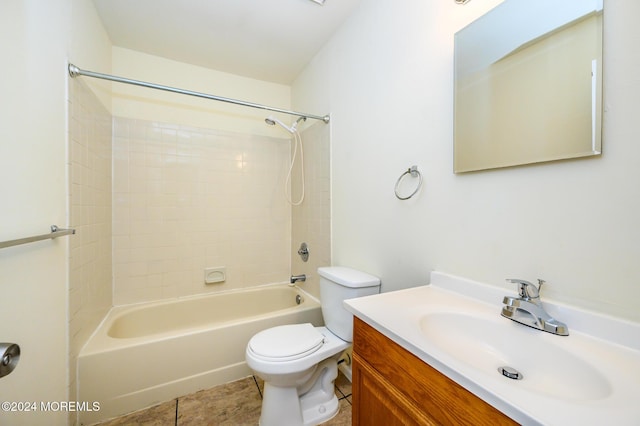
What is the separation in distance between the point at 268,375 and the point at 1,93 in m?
1.44

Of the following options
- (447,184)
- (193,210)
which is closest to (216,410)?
(193,210)

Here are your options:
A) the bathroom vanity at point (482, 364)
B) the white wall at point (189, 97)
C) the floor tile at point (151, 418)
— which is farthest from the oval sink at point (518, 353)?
the white wall at point (189, 97)

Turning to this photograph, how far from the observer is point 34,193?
96 centimetres

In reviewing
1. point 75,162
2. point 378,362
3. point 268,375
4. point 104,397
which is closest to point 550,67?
point 378,362

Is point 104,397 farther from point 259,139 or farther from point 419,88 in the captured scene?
point 419,88

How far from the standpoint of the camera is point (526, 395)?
449 millimetres

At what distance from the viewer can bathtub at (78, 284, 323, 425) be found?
132cm

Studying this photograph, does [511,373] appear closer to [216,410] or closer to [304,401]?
[304,401]

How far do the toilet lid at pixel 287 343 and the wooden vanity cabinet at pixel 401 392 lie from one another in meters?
0.39

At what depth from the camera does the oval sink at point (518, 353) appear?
1.80 ft

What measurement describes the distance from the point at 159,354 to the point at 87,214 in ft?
3.01

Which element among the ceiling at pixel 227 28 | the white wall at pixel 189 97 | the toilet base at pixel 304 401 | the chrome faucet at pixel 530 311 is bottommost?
the toilet base at pixel 304 401

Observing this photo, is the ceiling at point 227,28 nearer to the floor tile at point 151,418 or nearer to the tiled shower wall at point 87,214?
the tiled shower wall at point 87,214

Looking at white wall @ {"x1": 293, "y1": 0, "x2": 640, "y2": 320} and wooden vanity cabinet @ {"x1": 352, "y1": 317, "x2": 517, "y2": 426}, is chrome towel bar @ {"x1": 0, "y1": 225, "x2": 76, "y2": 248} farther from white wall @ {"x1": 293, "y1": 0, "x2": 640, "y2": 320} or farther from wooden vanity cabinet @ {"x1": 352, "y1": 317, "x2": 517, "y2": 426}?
white wall @ {"x1": 293, "y1": 0, "x2": 640, "y2": 320}
